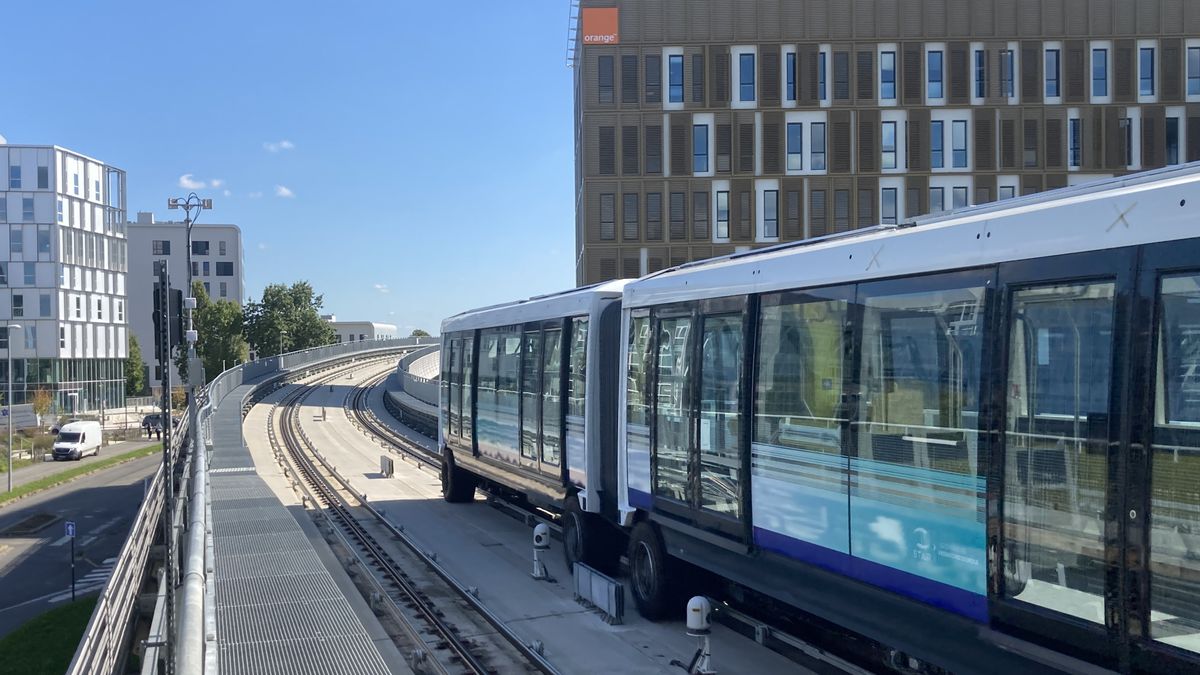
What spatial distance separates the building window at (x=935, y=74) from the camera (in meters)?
44.9

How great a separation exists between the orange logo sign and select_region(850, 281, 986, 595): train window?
39.2 m

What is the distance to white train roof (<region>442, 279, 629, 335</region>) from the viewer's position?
13.8 meters

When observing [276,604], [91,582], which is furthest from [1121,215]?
[91,582]

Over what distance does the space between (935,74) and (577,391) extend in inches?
1438

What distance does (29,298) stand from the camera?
2872 inches

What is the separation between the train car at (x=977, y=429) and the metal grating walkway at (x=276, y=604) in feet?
12.5

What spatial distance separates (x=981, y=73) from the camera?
146 feet

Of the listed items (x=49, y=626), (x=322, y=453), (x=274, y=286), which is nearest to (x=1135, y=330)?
(x=49, y=626)

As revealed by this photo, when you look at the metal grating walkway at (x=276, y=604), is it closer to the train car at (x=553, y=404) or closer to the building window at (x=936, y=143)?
the train car at (x=553, y=404)

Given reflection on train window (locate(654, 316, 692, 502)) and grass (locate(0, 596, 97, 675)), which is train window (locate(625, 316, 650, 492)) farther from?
grass (locate(0, 596, 97, 675))

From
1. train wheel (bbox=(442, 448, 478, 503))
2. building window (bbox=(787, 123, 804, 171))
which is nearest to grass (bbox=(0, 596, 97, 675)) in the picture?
train wheel (bbox=(442, 448, 478, 503))

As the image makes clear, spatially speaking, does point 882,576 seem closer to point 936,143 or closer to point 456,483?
point 456,483

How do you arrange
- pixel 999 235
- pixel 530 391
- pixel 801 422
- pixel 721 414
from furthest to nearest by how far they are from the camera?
1. pixel 530 391
2. pixel 721 414
3. pixel 801 422
4. pixel 999 235

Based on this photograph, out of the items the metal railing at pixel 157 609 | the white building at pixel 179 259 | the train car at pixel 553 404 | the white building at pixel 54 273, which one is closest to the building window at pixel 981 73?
the train car at pixel 553 404
